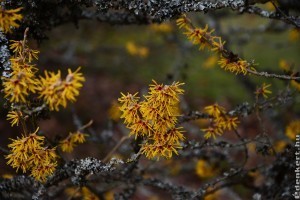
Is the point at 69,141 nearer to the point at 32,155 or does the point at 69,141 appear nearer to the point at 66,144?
the point at 66,144

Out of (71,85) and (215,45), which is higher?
(215,45)

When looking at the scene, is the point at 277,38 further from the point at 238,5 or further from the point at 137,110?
the point at 137,110

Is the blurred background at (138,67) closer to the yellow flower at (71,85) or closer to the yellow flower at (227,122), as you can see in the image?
the yellow flower at (227,122)

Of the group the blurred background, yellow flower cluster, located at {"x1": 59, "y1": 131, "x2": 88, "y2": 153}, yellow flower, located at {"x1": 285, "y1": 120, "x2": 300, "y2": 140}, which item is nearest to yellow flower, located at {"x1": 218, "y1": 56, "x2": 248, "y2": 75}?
yellow flower cluster, located at {"x1": 59, "y1": 131, "x2": 88, "y2": 153}

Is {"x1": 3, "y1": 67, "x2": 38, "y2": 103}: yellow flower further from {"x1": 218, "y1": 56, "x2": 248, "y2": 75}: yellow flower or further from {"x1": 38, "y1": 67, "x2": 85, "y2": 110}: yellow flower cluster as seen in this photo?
{"x1": 218, "y1": 56, "x2": 248, "y2": 75}: yellow flower

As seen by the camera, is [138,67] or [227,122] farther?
[138,67]

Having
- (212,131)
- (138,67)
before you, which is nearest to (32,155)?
(212,131)

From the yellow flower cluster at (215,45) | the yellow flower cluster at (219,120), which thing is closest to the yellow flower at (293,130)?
the yellow flower cluster at (219,120)

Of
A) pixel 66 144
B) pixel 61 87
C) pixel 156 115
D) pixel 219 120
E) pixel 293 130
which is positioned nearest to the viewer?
pixel 61 87
